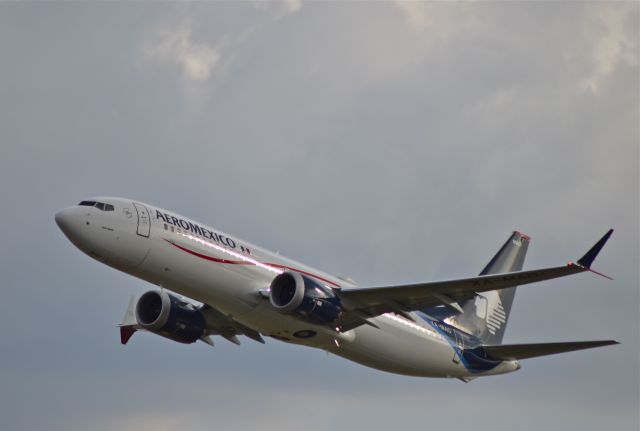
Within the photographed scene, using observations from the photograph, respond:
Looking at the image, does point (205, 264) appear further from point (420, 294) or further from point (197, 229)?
point (420, 294)

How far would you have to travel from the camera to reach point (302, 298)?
45.0m

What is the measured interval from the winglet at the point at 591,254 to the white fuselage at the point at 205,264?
13.2 meters

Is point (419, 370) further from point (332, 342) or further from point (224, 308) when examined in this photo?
point (224, 308)

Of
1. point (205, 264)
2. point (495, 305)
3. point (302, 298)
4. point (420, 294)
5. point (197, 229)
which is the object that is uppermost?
point (495, 305)

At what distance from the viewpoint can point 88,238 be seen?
144 ft

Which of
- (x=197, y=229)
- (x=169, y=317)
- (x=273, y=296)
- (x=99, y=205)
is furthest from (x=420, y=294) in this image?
(x=99, y=205)

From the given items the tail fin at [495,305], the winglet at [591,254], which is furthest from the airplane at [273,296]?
the tail fin at [495,305]

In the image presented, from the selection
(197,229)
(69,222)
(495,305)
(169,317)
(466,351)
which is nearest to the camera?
(69,222)

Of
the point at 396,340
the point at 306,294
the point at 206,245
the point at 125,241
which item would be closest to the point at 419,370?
the point at 396,340

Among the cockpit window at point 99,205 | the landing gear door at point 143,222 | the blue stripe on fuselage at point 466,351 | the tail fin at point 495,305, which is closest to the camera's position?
the landing gear door at point 143,222

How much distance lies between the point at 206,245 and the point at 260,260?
2.84 metres

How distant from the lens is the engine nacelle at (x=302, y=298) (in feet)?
148

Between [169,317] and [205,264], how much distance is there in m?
7.97

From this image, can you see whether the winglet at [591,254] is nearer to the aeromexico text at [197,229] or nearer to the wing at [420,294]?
the wing at [420,294]
